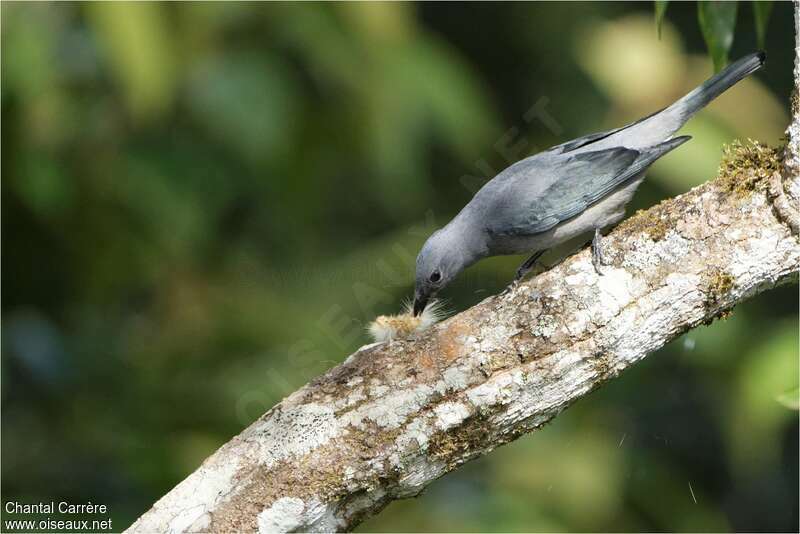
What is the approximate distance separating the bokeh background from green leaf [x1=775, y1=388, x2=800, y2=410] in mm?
2274

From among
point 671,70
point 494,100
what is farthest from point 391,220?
point 671,70

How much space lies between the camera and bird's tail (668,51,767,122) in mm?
3912

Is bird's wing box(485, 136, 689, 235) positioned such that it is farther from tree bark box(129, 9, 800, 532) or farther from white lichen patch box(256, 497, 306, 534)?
white lichen patch box(256, 497, 306, 534)

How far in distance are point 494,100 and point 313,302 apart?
3.42 m

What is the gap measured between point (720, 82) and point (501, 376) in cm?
182

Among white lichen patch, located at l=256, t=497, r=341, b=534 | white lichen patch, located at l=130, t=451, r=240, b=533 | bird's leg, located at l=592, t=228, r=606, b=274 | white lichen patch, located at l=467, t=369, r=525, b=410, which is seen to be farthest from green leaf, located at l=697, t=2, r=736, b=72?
white lichen patch, located at l=130, t=451, r=240, b=533

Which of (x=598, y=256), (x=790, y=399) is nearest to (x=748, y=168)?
(x=598, y=256)

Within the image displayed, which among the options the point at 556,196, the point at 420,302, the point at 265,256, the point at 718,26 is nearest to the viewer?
the point at 718,26

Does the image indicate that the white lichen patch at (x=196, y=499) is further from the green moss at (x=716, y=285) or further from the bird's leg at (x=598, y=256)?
the green moss at (x=716, y=285)

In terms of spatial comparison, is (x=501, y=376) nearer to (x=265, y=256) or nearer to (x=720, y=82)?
(x=720, y=82)

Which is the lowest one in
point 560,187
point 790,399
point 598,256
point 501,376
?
point 790,399

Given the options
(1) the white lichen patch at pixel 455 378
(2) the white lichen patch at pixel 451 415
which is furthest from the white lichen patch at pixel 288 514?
(1) the white lichen patch at pixel 455 378

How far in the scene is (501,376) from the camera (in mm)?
3131

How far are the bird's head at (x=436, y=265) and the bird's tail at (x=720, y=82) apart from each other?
1.26 meters
